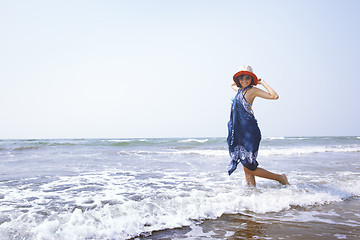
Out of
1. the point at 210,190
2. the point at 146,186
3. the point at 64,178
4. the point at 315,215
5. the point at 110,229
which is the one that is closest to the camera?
the point at 110,229

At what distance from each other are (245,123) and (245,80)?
65cm

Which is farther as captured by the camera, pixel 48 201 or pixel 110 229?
pixel 48 201

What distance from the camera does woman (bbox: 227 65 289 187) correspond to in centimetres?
397

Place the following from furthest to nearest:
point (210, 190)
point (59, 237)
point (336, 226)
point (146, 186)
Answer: point (146, 186) → point (210, 190) → point (336, 226) → point (59, 237)

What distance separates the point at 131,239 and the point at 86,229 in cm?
44

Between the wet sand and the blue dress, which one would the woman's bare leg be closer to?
the blue dress

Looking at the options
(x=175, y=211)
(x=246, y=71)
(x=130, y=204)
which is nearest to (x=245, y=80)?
(x=246, y=71)

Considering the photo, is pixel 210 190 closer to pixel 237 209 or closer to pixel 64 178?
pixel 237 209

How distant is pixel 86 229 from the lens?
98.1 inches

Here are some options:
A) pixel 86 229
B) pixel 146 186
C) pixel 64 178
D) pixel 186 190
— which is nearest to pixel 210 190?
pixel 186 190

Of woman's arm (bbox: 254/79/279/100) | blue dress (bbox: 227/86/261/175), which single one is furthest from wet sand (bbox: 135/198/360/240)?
woman's arm (bbox: 254/79/279/100)

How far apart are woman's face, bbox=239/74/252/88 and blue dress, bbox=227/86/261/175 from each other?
0.25ft

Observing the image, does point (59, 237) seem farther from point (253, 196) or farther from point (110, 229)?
point (253, 196)

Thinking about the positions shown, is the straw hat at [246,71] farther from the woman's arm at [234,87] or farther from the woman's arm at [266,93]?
the woman's arm at [234,87]
